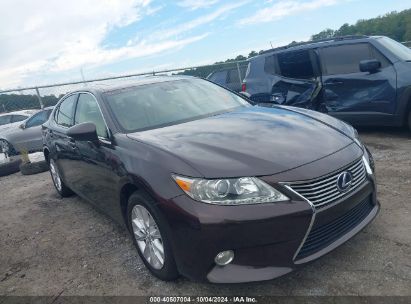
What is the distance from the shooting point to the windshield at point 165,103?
3.81 m

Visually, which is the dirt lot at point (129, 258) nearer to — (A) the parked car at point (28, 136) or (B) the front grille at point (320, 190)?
(B) the front grille at point (320, 190)

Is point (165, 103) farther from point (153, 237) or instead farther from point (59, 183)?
point (59, 183)

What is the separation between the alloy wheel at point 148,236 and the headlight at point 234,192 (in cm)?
57

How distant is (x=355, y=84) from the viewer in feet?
22.8

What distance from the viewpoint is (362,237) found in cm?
345

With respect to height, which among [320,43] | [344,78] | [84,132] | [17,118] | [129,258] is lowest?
[129,258]

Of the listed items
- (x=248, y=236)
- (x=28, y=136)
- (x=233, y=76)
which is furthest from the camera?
(x=233, y=76)

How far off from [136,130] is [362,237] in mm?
2185

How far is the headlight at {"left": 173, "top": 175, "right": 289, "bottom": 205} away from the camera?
103 inches

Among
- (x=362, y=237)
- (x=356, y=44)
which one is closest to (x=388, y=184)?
(x=362, y=237)

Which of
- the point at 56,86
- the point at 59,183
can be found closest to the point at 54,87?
the point at 56,86

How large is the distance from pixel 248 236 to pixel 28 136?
11.5 metres

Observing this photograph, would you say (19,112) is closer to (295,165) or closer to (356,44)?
(356,44)

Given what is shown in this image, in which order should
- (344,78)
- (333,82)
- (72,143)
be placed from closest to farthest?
(72,143) → (344,78) → (333,82)
